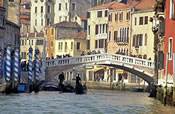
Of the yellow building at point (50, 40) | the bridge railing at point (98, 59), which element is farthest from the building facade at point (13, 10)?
the yellow building at point (50, 40)

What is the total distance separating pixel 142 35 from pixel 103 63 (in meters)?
9.92

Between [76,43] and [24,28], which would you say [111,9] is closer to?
[76,43]

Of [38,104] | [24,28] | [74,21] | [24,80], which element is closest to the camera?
[38,104]

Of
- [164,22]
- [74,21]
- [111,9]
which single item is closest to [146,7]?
[111,9]

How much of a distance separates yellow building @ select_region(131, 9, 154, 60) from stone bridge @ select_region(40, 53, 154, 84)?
7.71 m

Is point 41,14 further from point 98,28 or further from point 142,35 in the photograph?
point 142,35

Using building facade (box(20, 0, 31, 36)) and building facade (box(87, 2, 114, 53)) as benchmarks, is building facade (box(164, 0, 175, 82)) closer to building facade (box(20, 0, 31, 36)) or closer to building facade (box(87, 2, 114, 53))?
building facade (box(87, 2, 114, 53))

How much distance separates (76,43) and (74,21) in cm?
828

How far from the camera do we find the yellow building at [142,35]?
6306 centimetres

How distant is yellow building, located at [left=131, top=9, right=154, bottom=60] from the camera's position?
6306 centimetres

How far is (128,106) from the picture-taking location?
34.2 m

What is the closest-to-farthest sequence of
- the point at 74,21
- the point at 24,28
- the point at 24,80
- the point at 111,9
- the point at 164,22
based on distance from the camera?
1. the point at 164,22
2. the point at 24,80
3. the point at 111,9
4. the point at 74,21
5. the point at 24,28

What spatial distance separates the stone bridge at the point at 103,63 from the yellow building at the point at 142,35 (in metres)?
7.71

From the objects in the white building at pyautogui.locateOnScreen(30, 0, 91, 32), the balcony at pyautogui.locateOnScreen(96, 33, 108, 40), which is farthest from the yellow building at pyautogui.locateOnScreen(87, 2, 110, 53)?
the white building at pyautogui.locateOnScreen(30, 0, 91, 32)
